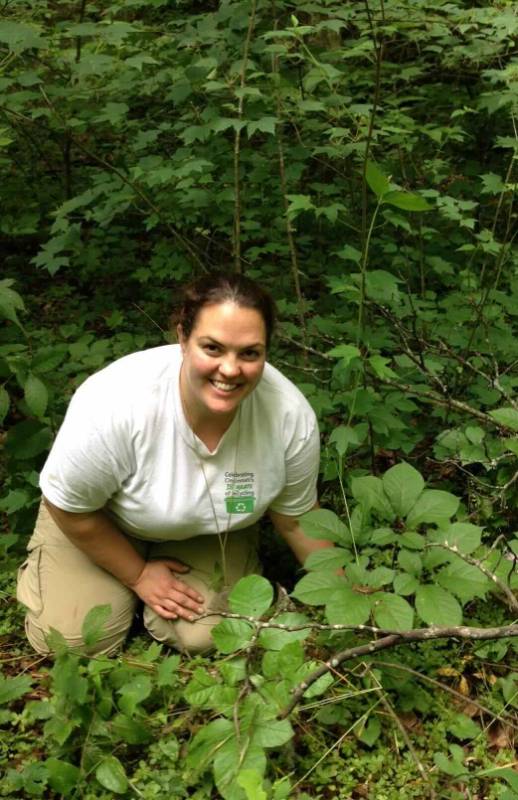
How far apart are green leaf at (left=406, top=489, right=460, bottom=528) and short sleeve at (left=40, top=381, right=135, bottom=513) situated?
30.6 inches

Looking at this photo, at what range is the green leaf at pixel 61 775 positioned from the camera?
171cm

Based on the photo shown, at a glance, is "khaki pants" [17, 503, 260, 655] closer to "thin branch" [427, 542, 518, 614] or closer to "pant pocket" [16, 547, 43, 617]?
"pant pocket" [16, 547, 43, 617]

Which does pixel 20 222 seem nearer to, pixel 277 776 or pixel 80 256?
pixel 80 256

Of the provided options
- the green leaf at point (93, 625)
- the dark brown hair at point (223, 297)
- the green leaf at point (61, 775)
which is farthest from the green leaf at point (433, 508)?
the green leaf at point (61, 775)

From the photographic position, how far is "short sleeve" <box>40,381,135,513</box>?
76.8 inches

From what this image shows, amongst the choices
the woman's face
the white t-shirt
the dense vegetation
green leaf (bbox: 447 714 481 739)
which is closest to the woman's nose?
the woman's face

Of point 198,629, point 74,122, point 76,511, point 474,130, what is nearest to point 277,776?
point 198,629

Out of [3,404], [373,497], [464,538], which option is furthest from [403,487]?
[3,404]

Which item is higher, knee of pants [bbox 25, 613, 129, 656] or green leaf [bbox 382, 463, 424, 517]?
green leaf [bbox 382, 463, 424, 517]

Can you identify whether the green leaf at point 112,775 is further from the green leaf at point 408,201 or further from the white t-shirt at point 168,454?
the green leaf at point 408,201

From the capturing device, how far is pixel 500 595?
213cm

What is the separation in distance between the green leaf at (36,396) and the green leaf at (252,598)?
0.94m

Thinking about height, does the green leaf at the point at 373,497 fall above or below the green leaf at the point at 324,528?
above

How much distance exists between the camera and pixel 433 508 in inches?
74.4
